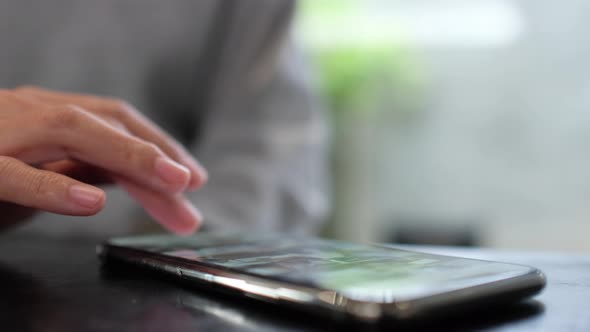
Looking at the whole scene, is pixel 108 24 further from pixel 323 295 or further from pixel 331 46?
pixel 331 46

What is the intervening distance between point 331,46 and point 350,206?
570mm

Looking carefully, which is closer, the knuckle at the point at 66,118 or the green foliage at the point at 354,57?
the knuckle at the point at 66,118

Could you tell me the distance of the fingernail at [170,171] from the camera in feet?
1.35

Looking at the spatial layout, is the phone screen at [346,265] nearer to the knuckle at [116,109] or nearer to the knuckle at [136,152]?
the knuckle at [136,152]

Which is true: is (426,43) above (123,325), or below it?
above

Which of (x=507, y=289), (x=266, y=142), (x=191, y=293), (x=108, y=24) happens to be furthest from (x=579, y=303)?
(x=108, y=24)

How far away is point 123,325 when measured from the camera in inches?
8.5

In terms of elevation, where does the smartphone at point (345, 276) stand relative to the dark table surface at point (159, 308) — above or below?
above

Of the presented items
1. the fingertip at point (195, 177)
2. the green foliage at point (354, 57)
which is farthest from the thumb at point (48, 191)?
the green foliage at point (354, 57)

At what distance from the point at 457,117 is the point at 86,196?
5.90ft

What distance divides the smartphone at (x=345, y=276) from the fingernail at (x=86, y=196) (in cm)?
3

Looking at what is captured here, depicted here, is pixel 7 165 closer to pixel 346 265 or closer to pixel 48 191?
pixel 48 191

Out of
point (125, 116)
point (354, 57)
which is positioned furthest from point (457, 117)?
point (125, 116)

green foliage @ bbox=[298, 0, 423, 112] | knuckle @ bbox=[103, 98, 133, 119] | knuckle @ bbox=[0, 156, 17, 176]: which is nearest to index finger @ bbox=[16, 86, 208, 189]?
knuckle @ bbox=[103, 98, 133, 119]
